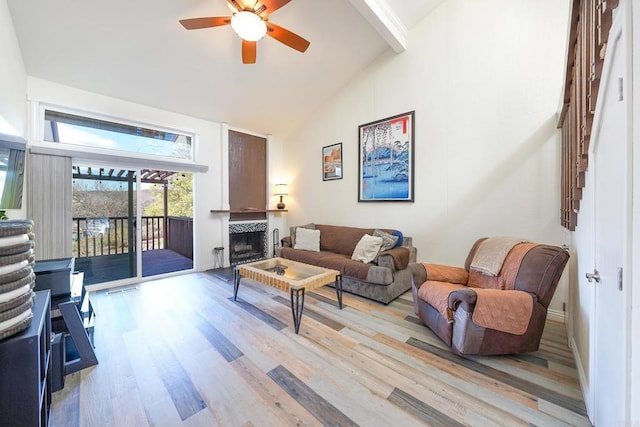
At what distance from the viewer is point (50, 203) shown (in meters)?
3.02

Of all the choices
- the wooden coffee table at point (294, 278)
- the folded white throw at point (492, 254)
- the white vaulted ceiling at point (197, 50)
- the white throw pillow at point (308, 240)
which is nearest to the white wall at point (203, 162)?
the white vaulted ceiling at point (197, 50)

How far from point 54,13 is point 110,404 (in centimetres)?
358

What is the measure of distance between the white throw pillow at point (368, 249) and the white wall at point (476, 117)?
601 mm

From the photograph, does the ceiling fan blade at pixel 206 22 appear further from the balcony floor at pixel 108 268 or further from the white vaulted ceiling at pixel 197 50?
the balcony floor at pixel 108 268

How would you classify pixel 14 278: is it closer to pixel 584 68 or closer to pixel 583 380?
pixel 584 68

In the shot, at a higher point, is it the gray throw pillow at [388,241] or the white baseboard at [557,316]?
the gray throw pillow at [388,241]

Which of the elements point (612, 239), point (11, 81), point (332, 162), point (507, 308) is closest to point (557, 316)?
point (507, 308)

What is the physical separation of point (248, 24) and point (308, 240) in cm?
310

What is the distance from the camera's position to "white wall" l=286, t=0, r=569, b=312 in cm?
261

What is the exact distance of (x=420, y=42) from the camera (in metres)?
3.47

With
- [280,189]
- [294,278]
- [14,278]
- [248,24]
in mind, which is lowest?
[294,278]

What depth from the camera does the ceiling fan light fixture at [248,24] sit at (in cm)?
212

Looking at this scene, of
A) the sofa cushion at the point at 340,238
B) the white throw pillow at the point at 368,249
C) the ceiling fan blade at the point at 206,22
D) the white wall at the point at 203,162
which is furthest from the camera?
the sofa cushion at the point at 340,238

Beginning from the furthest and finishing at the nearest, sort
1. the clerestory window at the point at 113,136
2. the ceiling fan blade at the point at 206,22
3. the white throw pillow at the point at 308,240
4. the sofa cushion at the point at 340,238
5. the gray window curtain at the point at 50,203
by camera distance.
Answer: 1. the white throw pillow at the point at 308,240
2. the sofa cushion at the point at 340,238
3. the clerestory window at the point at 113,136
4. the gray window curtain at the point at 50,203
5. the ceiling fan blade at the point at 206,22
